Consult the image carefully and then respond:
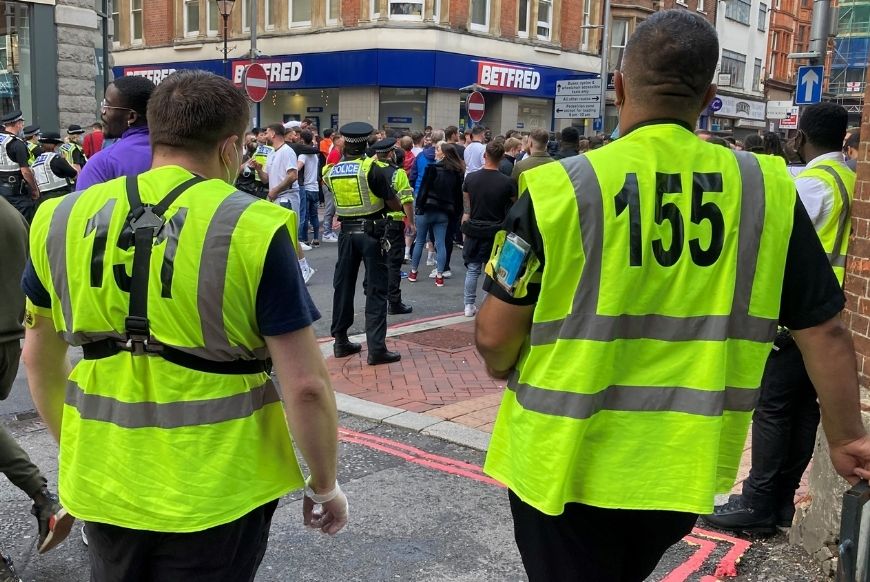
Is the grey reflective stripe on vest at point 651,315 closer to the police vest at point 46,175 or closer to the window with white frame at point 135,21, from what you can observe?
the police vest at point 46,175

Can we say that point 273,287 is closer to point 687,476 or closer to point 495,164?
point 687,476

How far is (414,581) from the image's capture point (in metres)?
3.53

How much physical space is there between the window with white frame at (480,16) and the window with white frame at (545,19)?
275 centimetres

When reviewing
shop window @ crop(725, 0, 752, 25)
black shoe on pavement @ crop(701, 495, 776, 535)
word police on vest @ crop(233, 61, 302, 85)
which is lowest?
black shoe on pavement @ crop(701, 495, 776, 535)

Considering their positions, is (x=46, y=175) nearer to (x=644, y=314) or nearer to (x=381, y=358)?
(x=381, y=358)

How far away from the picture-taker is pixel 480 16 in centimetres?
2836

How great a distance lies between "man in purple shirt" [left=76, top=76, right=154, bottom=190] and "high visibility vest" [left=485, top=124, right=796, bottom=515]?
257 cm

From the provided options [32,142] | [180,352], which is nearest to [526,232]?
[180,352]

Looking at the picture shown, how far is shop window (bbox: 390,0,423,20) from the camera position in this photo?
2661 centimetres

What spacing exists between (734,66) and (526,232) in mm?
46552

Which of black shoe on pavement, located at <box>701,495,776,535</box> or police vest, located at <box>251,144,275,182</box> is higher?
police vest, located at <box>251,144,275,182</box>

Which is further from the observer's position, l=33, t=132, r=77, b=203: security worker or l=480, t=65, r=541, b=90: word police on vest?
l=480, t=65, r=541, b=90: word police on vest

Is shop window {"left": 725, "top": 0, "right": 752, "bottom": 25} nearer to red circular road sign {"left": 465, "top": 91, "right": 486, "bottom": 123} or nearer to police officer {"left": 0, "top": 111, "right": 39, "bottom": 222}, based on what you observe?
red circular road sign {"left": 465, "top": 91, "right": 486, "bottom": 123}

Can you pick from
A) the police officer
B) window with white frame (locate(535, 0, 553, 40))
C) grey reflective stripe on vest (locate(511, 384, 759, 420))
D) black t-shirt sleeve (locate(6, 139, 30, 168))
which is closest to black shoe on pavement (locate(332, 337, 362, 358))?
grey reflective stripe on vest (locate(511, 384, 759, 420))
